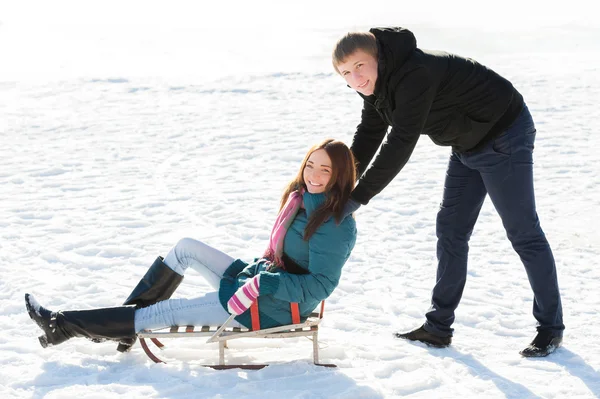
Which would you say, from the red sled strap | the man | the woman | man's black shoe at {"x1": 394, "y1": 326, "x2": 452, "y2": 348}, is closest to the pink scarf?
the woman

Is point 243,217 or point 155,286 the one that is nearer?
point 155,286

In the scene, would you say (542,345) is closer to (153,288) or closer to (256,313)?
(256,313)

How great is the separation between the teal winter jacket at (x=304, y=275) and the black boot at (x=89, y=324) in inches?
18.7

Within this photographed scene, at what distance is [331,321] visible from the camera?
436 cm

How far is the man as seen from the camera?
10.9ft

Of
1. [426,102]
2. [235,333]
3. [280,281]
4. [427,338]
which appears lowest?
[427,338]

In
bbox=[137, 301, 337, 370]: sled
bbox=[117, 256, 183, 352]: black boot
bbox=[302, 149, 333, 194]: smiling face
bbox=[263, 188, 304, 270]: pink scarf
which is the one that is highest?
bbox=[302, 149, 333, 194]: smiling face

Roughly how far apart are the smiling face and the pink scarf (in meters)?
0.11

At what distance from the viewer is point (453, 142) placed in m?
3.63

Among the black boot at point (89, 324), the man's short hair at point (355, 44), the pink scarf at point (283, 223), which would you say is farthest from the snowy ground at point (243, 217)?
the man's short hair at point (355, 44)

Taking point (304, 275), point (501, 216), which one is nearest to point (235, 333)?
point (304, 275)

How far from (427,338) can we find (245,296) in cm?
115

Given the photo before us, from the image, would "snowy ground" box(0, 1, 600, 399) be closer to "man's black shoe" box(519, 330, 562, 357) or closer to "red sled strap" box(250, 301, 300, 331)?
"man's black shoe" box(519, 330, 562, 357)

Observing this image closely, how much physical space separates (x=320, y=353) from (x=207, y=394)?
722mm
